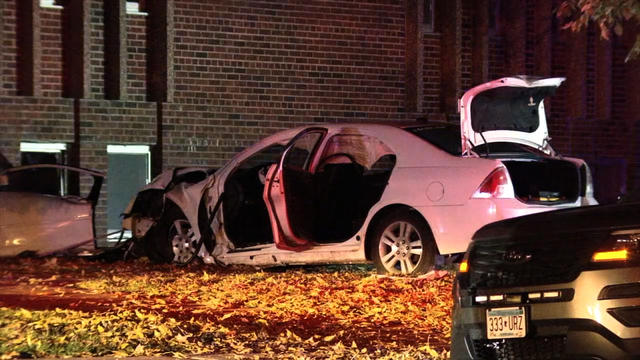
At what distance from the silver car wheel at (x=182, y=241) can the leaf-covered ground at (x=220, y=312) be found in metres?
0.24

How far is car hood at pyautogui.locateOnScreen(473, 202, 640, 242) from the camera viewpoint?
532cm

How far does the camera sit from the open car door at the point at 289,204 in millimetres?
11141

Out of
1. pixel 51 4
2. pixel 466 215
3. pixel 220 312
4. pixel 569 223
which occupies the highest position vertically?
pixel 51 4

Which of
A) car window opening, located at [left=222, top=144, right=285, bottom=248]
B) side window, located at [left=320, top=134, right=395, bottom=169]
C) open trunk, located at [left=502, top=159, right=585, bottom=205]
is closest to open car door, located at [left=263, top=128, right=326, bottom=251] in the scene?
side window, located at [left=320, top=134, right=395, bottom=169]

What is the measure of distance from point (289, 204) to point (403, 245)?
141 centimetres

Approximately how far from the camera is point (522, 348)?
18.2ft

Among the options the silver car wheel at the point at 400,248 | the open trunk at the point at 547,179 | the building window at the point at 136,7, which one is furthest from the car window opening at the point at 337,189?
the building window at the point at 136,7

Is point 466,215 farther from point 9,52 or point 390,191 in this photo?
point 9,52

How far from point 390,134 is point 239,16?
21.7 feet

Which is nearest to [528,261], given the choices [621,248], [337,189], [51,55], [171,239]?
[621,248]

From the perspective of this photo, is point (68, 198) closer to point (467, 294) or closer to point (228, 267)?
point (228, 267)

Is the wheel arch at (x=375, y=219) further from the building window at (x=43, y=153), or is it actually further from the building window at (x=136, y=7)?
the building window at (x=136, y=7)

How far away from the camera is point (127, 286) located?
10883mm

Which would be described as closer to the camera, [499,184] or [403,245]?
[499,184]
